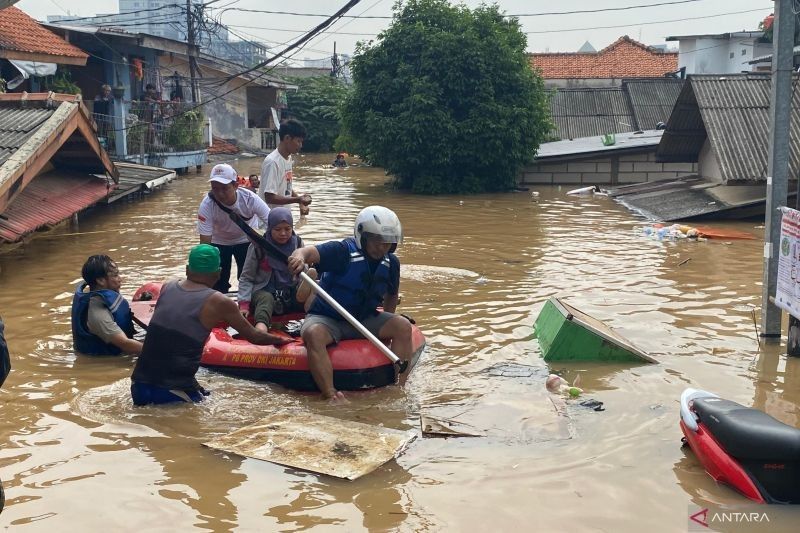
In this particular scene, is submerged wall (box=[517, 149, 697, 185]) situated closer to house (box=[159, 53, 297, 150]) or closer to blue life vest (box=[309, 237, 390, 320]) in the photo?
house (box=[159, 53, 297, 150])

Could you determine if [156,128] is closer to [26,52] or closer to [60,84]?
[60,84]

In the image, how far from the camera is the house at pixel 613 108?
3006cm

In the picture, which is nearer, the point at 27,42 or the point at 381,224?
the point at 381,224

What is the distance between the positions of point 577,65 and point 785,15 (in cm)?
3711

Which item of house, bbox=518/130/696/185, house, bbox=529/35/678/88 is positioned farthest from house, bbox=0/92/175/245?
house, bbox=529/35/678/88

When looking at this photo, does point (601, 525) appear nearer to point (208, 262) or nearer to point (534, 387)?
point (534, 387)

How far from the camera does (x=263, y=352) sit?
689 centimetres

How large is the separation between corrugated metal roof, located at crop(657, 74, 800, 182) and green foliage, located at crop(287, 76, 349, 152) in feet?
84.2

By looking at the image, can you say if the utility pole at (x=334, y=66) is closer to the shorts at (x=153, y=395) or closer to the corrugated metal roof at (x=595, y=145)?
the corrugated metal roof at (x=595, y=145)

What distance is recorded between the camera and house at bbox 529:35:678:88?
41312mm

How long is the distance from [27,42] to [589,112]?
18772mm

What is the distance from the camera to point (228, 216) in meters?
8.14

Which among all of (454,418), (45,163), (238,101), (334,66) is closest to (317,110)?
(238,101)

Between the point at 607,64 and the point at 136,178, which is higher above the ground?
the point at 607,64
